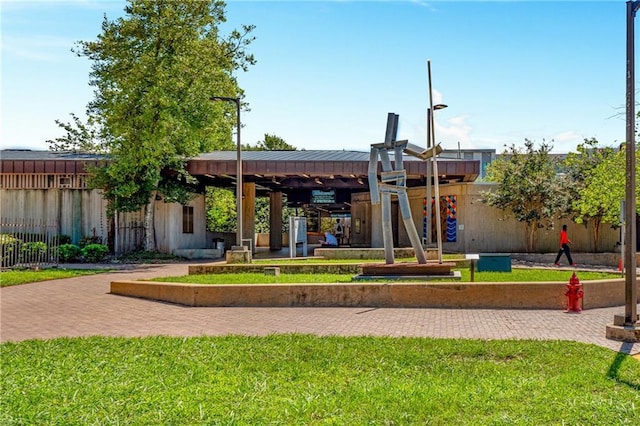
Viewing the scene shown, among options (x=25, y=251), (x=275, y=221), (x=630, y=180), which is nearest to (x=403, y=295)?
(x=630, y=180)

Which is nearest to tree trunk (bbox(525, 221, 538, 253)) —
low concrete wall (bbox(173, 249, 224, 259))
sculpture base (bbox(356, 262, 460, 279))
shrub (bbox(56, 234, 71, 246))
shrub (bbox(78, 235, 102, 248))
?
sculpture base (bbox(356, 262, 460, 279))

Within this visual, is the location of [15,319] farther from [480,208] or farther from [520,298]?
[480,208]

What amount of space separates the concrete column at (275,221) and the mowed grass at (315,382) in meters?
27.3

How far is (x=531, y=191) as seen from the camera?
2492cm

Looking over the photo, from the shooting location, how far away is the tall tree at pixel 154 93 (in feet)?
76.5

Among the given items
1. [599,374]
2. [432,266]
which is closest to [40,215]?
[432,266]

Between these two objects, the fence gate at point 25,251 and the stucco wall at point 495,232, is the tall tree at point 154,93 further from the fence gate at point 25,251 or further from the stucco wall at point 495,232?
the stucco wall at point 495,232

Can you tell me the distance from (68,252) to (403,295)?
1661 cm

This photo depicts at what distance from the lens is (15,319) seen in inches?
400

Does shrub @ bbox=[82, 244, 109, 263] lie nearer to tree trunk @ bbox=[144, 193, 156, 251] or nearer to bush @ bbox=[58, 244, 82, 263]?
bush @ bbox=[58, 244, 82, 263]

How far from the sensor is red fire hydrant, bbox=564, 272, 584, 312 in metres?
10.9

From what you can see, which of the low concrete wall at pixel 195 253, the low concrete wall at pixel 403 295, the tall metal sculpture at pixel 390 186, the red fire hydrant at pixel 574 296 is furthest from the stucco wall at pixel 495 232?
the red fire hydrant at pixel 574 296

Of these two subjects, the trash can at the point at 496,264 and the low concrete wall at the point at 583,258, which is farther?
the low concrete wall at the point at 583,258

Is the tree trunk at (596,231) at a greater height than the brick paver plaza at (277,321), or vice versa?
the tree trunk at (596,231)
